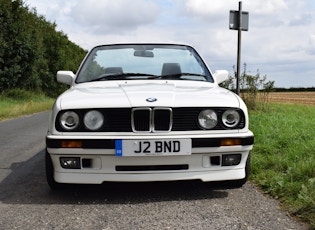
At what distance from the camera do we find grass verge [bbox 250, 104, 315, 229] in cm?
331

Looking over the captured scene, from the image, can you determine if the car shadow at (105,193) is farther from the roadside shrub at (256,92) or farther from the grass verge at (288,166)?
the roadside shrub at (256,92)

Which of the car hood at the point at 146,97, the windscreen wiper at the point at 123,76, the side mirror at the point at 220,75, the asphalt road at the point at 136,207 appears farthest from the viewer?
the side mirror at the point at 220,75

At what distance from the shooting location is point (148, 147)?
3.29m

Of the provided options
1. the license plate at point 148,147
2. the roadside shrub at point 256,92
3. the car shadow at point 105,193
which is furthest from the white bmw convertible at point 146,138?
→ the roadside shrub at point 256,92

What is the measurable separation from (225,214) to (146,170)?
2.31 ft

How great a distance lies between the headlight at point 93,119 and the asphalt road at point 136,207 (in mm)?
636

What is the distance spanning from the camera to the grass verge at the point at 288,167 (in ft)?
10.8

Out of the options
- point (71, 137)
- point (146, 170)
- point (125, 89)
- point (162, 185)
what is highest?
point (125, 89)

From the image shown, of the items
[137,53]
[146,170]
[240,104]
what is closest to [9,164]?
[137,53]

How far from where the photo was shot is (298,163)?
14.4 feet

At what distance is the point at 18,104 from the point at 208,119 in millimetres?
19202

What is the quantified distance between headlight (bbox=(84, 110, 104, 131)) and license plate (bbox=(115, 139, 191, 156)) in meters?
0.23

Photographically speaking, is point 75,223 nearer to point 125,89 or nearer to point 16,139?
point 125,89

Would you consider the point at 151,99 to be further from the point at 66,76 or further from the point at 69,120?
the point at 66,76
